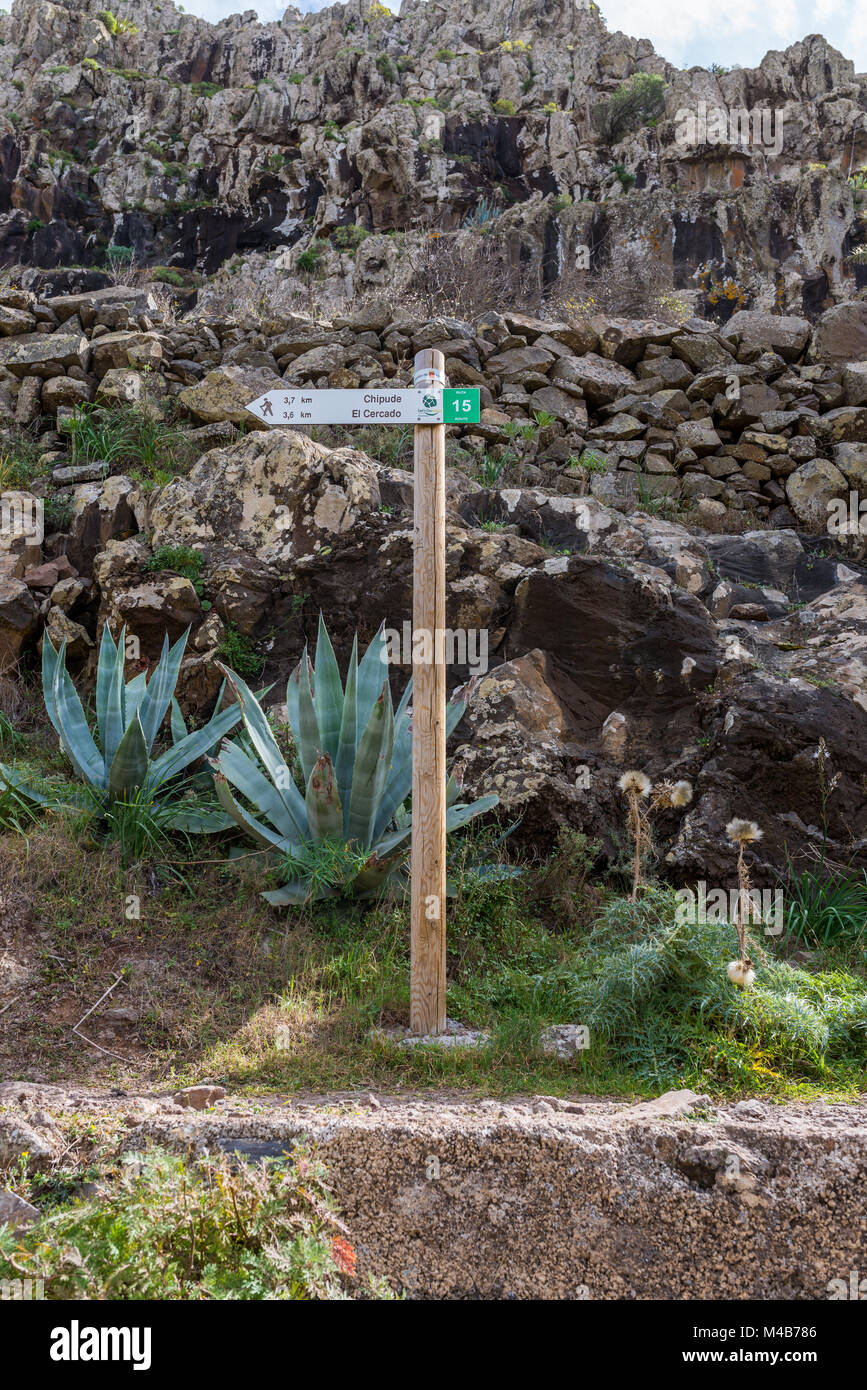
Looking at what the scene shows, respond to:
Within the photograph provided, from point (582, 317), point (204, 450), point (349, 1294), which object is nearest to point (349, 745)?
point (349, 1294)

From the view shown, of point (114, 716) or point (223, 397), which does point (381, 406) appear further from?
point (223, 397)

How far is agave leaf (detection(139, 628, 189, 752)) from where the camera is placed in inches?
193

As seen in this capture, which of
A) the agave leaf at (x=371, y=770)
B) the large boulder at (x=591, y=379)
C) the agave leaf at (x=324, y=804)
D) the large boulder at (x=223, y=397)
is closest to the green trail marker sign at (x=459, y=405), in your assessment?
the agave leaf at (x=371, y=770)

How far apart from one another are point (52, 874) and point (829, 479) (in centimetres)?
646

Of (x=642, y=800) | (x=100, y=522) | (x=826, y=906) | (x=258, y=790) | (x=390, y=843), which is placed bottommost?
(x=826, y=906)

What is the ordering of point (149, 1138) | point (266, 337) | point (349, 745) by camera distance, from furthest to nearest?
point (266, 337) < point (349, 745) < point (149, 1138)

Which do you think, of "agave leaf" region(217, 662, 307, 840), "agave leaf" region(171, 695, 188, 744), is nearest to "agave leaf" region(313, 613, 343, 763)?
"agave leaf" region(217, 662, 307, 840)

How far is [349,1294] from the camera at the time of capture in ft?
7.11

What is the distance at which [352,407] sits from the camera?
3.79m

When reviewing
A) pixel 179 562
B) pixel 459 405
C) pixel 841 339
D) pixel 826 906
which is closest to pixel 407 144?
pixel 841 339

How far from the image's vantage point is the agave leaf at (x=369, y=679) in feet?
15.5

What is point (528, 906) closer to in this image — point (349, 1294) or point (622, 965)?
point (622, 965)

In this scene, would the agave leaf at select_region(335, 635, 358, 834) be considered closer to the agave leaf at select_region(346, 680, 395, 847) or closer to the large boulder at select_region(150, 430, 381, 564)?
the agave leaf at select_region(346, 680, 395, 847)

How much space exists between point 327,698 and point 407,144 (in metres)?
18.0
